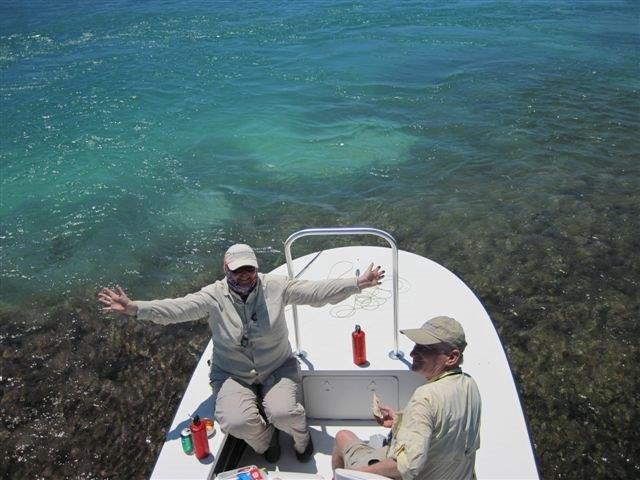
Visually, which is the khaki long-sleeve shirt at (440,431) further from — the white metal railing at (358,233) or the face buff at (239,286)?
the face buff at (239,286)

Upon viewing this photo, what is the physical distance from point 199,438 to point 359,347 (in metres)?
1.59

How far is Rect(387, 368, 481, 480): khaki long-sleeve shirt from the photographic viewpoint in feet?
10.1

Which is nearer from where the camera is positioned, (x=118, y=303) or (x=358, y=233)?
(x=118, y=303)

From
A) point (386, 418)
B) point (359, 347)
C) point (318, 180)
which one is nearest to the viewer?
point (386, 418)

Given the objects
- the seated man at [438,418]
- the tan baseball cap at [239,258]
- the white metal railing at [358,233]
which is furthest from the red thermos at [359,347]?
the seated man at [438,418]

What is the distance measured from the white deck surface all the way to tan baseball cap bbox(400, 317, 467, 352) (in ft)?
4.84

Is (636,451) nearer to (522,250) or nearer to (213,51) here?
→ (522,250)

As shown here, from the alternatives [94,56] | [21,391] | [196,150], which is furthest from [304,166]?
[94,56]

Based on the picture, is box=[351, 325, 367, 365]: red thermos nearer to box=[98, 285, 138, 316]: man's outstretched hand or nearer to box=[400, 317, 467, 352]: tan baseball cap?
box=[400, 317, 467, 352]: tan baseball cap

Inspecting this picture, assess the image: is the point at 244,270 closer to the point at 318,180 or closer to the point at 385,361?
the point at 385,361

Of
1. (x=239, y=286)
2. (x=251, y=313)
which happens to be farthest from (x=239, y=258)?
(x=251, y=313)

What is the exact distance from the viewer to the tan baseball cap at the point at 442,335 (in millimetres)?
3316

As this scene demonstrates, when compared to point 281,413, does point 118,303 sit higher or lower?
higher

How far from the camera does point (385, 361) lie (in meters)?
5.07
